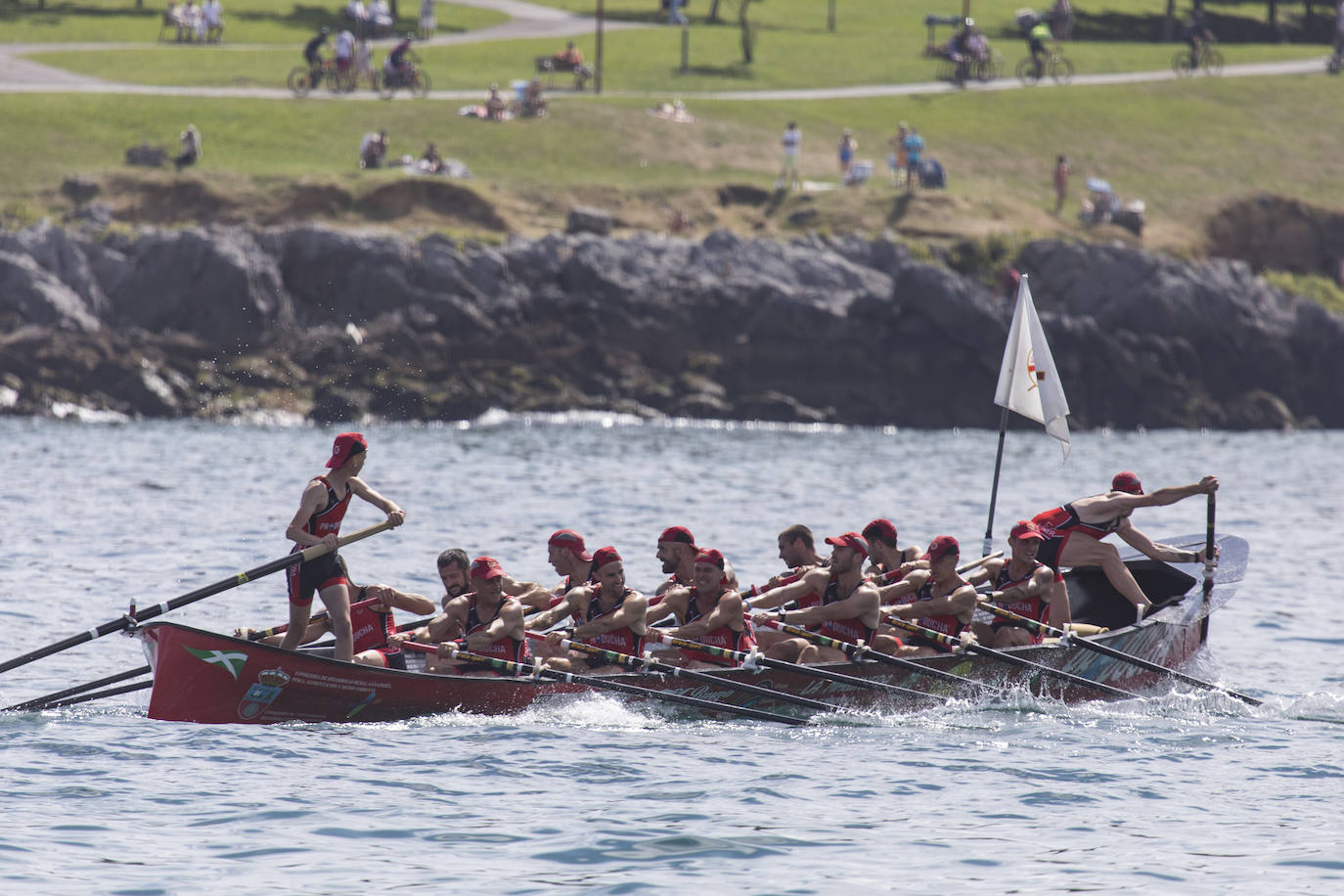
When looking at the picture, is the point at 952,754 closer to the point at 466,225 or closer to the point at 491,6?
the point at 466,225

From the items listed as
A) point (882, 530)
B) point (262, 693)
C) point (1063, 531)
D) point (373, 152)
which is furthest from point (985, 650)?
point (373, 152)

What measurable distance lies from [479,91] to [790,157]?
1237cm

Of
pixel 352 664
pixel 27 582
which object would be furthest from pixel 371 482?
pixel 352 664

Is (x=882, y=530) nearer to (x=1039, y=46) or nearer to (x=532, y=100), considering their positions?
(x=532, y=100)

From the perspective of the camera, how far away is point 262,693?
14.3 metres

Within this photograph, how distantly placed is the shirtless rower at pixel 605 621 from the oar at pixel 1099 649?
375 centimetres

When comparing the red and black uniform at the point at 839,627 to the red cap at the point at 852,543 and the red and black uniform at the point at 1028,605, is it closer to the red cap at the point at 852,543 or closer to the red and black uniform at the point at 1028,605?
the red cap at the point at 852,543

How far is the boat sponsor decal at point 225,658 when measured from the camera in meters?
14.0

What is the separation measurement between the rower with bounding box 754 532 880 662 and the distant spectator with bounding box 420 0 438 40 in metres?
57.6

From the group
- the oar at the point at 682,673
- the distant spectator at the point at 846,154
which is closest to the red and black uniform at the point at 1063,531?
the oar at the point at 682,673

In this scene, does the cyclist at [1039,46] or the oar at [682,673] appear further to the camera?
the cyclist at [1039,46]

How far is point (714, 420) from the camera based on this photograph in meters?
50.3

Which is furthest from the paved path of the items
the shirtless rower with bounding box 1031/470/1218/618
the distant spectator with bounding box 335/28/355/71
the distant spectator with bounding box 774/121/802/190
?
the shirtless rower with bounding box 1031/470/1218/618

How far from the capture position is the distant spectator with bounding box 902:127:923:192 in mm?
55594
